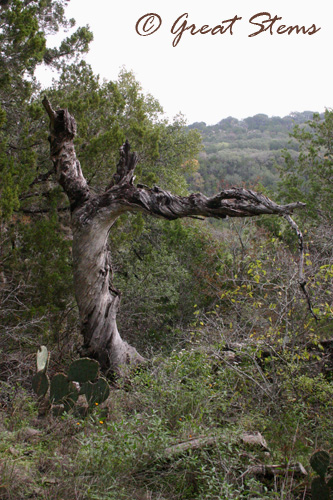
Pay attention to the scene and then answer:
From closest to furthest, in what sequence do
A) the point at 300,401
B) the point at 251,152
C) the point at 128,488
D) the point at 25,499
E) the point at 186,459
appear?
the point at 25,499
the point at 128,488
the point at 186,459
the point at 300,401
the point at 251,152

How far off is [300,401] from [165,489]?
1869mm

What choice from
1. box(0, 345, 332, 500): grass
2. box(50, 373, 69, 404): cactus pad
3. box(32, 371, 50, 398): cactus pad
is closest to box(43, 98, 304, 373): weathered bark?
box(0, 345, 332, 500): grass

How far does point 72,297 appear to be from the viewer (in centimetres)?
Answer: 652

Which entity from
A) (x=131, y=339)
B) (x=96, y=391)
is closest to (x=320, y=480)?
(x=96, y=391)

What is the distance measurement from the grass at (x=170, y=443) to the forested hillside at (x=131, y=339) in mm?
16

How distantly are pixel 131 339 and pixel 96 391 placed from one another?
5173 mm

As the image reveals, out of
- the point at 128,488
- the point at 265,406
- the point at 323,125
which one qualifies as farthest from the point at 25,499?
the point at 323,125

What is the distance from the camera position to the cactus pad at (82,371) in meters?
3.84

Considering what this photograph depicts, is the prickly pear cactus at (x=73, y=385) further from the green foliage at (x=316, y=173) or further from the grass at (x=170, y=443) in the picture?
the green foliage at (x=316, y=173)

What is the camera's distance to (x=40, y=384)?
3.69 metres

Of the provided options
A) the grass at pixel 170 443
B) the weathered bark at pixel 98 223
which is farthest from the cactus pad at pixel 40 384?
the weathered bark at pixel 98 223

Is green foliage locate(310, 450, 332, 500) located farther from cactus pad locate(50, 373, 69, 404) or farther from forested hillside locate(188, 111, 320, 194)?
forested hillside locate(188, 111, 320, 194)

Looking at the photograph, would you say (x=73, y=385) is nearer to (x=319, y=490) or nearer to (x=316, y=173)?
(x=319, y=490)

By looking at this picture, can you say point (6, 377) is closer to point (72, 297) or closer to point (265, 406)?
point (72, 297)
